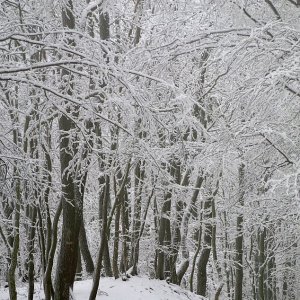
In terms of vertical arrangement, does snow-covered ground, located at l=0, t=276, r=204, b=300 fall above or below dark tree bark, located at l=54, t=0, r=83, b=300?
below

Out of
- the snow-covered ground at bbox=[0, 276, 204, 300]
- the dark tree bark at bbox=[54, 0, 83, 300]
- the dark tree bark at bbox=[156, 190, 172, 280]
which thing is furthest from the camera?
the dark tree bark at bbox=[156, 190, 172, 280]

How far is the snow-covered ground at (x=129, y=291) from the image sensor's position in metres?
8.06

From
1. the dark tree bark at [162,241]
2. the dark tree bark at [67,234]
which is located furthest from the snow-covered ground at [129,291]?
the dark tree bark at [67,234]

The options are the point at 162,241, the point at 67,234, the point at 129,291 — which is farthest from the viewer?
the point at 162,241

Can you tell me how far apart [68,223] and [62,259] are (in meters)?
0.61

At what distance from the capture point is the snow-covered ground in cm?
806

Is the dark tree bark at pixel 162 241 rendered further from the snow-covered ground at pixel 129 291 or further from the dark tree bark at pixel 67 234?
the dark tree bark at pixel 67 234

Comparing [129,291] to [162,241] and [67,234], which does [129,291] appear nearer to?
[162,241]

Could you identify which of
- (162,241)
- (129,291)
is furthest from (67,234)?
(162,241)

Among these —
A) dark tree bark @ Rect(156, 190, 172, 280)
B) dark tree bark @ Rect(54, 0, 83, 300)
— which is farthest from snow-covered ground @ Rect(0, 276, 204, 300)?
dark tree bark @ Rect(54, 0, 83, 300)

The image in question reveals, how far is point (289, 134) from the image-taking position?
5730mm

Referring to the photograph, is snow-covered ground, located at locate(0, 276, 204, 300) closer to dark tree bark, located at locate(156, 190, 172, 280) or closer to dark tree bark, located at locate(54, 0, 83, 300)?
dark tree bark, located at locate(156, 190, 172, 280)

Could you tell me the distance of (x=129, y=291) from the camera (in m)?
8.44

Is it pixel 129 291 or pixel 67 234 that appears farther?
pixel 129 291
